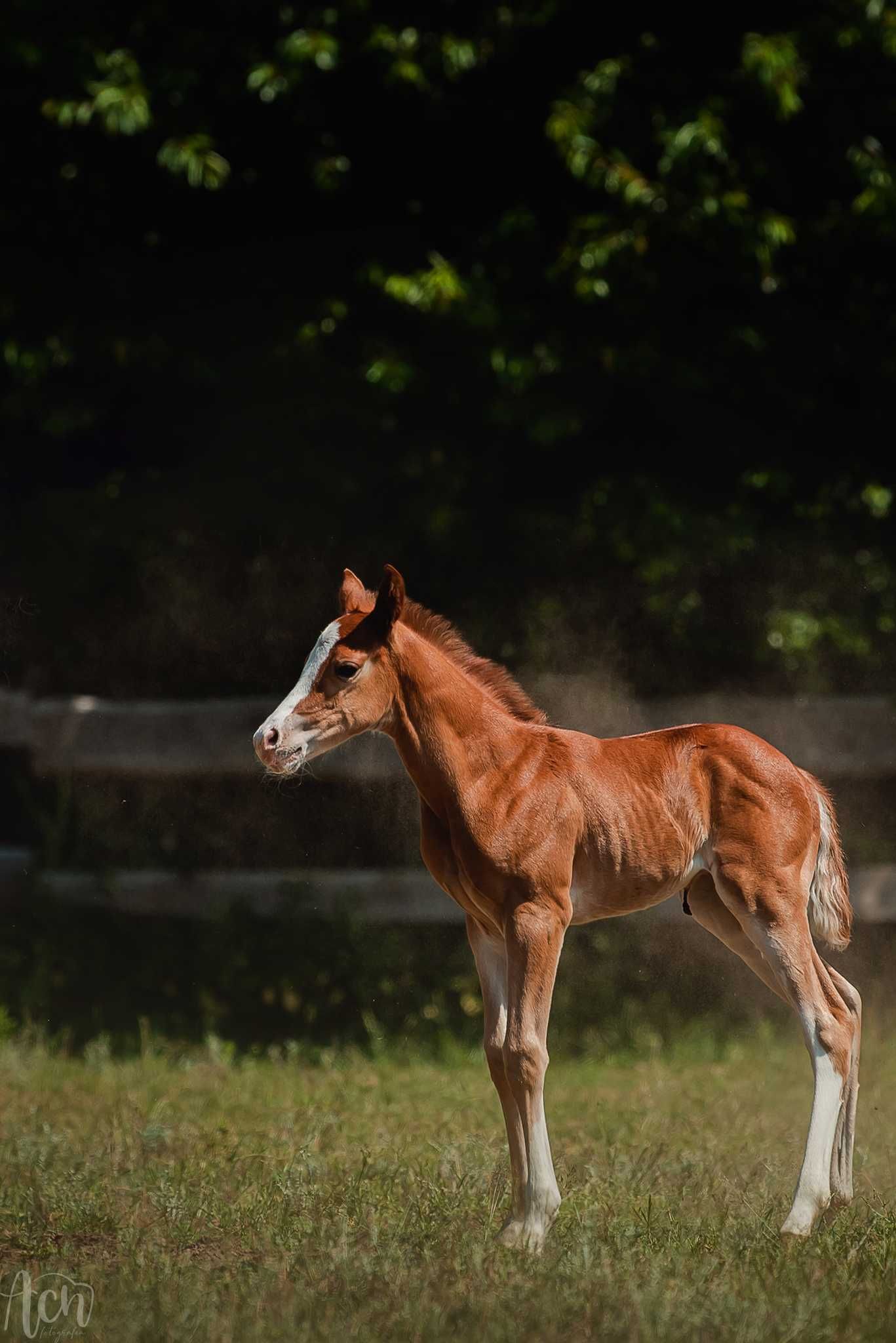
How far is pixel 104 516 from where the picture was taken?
875 cm

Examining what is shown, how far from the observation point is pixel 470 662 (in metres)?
4.71

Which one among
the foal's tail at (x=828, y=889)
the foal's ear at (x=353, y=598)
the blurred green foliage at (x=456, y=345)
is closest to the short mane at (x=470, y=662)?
the foal's ear at (x=353, y=598)

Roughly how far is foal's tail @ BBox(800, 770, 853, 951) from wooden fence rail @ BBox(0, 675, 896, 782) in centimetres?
298

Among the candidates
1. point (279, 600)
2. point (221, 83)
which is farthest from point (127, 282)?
point (279, 600)

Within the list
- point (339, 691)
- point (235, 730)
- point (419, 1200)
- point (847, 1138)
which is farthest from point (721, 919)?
point (235, 730)

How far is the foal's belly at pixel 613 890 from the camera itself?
15.0 ft

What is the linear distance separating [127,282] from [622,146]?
2939mm

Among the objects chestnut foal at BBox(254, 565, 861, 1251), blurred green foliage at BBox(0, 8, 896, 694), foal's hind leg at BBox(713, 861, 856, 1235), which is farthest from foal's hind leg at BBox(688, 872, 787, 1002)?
blurred green foliage at BBox(0, 8, 896, 694)

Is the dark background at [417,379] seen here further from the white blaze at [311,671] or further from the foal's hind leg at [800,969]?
the foal's hind leg at [800,969]

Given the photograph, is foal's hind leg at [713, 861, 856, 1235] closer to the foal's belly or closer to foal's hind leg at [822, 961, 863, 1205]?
foal's hind leg at [822, 961, 863, 1205]

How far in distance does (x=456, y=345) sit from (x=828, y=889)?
4.35 meters

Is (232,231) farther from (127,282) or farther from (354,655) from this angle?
(354,655)

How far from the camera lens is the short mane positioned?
15.1ft

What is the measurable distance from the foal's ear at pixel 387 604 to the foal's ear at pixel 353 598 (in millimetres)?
179
